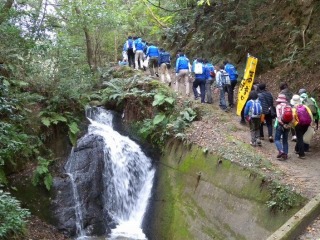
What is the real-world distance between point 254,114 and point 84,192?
20.6 feet

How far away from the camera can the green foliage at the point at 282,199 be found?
802 centimetres

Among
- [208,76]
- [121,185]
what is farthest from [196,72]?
[121,185]

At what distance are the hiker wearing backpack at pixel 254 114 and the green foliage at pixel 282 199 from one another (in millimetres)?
2603

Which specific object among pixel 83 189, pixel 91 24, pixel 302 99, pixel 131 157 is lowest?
pixel 83 189

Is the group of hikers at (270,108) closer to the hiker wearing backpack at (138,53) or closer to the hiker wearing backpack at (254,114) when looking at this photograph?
the hiker wearing backpack at (254,114)

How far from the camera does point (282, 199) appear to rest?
8.22m

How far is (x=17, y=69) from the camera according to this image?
1356 centimetres

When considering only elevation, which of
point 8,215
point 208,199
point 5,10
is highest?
point 5,10

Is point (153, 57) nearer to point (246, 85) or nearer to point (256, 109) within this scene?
point (246, 85)

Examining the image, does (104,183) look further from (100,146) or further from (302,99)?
(302,99)

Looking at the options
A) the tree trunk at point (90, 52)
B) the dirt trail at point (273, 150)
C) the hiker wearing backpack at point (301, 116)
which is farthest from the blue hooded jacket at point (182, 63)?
the tree trunk at point (90, 52)

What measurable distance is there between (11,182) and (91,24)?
9532mm

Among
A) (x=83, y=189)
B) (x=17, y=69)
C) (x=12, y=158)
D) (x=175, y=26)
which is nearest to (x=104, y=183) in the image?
(x=83, y=189)

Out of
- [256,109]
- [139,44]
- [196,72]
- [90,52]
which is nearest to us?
[256,109]
